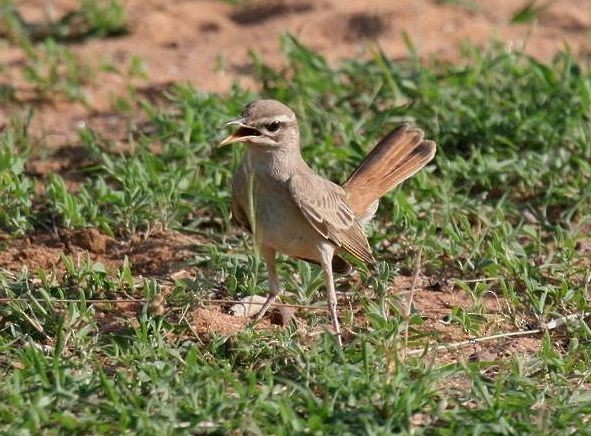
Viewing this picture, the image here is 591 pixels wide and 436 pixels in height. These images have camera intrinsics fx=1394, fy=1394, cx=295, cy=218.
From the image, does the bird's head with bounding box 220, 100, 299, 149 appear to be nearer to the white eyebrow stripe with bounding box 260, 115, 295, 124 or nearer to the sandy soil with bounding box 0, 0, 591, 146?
the white eyebrow stripe with bounding box 260, 115, 295, 124

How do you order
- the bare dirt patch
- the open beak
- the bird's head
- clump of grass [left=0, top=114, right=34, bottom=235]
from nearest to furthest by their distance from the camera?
the open beak < the bird's head < the bare dirt patch < clump of grass [left=0, top=114, right=34, bottom=235]

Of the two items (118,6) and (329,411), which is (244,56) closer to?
(118,6)

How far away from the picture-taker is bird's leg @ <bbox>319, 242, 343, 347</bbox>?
7.34 metres

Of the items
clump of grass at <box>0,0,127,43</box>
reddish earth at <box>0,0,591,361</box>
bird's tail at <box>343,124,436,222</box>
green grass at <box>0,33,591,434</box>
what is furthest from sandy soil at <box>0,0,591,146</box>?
bird's tail at <box>343,124,436,222</box>

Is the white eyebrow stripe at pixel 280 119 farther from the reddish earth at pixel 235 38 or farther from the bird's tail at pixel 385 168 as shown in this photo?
the reddish earth at pixel 235 38

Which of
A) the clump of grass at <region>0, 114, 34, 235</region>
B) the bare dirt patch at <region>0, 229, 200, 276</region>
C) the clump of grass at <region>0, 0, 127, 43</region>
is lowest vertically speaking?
the clump of grass at <region>0, 0, 127, 43</region>

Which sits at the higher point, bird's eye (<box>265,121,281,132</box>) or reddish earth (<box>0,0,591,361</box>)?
bird's eye (<box>265,121,281,132</box>)

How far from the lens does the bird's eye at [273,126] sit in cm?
750

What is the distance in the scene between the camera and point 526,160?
30.6 ft

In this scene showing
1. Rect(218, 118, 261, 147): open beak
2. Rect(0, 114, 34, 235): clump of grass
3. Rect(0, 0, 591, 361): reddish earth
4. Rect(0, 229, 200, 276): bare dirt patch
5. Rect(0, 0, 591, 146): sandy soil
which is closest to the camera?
Rect(218, 118, 261, 147): open beak

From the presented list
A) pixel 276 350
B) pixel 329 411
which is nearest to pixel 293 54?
pixel 276 350

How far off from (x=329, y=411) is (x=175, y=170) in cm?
322

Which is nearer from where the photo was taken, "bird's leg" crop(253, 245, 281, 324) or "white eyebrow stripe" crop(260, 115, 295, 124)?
"white eyebrow stripe" crop(260, 115, 295, 124)

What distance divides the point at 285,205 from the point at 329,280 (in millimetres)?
470
